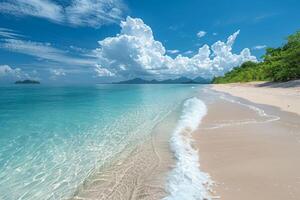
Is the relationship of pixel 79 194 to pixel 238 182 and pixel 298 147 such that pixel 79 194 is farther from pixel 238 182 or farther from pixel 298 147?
pixel 298 147

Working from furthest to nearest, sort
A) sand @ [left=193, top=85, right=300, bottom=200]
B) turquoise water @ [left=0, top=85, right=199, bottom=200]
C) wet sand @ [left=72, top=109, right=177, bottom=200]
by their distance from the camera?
turquoise water @ [left=0, top=85, right=199, bottom=200] < wet sand @ [left=72, top=109, right=177, bottom=200] < sand @ [left=193, top=85, right=300, bottom=200]

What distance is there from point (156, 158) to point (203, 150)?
1.54 meters

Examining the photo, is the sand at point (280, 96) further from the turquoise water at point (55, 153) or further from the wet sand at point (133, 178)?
the turquoise water at point (55, 153)

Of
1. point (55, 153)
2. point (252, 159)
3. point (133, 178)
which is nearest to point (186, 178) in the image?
point (133, 178)

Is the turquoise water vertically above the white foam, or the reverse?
the white foam

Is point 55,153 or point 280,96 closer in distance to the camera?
point 55,153

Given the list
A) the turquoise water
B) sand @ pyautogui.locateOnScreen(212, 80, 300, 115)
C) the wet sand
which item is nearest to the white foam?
the wet sand

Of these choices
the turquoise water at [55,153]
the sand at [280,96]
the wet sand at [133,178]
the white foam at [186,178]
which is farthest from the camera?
the sand at [280,96]

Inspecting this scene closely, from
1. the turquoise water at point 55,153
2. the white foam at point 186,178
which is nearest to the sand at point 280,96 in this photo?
the white foam at point 186,178

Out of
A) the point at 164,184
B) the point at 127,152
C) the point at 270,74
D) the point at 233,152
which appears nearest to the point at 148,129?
the point at 127,152

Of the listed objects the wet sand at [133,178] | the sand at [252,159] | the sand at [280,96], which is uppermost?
the sand at [252,159]

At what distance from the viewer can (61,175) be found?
20.2ft

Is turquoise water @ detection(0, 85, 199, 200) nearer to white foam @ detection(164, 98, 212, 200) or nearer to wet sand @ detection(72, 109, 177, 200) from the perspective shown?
wet sand @ detection(72, 109, 177, 200)

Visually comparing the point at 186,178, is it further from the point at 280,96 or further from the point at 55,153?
the point at 280,96
